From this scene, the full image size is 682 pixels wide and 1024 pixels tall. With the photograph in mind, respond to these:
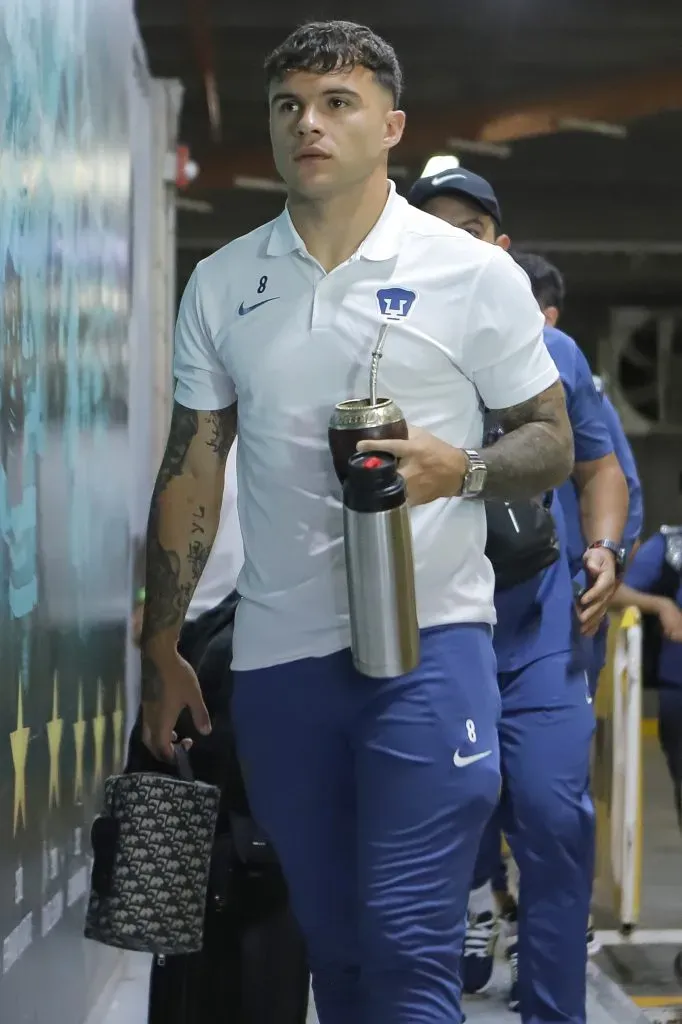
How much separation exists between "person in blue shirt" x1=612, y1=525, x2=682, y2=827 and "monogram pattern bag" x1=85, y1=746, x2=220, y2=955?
1.95 meters

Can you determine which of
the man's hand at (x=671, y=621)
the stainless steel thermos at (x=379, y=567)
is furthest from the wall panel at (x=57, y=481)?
→ the man's hand at (x=671, y=621)

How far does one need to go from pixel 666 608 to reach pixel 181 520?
2.18 m

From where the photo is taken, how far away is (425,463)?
2131 mm

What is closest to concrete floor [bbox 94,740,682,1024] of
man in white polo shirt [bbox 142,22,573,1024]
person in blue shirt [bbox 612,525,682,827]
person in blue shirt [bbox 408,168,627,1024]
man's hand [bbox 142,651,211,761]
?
person in blue shirt [bbox 612,525,682,827]

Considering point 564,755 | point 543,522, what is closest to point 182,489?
point 543,522

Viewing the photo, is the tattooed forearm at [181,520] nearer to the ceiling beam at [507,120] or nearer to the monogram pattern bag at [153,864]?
the monogram pattern bag at [153,864]

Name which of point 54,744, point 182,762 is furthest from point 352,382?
point 54,744

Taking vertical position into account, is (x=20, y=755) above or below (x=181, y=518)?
below

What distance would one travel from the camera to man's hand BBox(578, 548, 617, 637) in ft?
10.9

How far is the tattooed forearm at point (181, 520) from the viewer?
2467mm

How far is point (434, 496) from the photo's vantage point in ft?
7.10

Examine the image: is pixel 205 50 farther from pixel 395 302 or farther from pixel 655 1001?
pixel 395 302

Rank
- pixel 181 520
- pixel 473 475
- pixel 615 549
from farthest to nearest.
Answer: pixel 615 549, pixel 181 520, pixel 473 475

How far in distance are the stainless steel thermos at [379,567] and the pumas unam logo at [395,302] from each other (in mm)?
257
